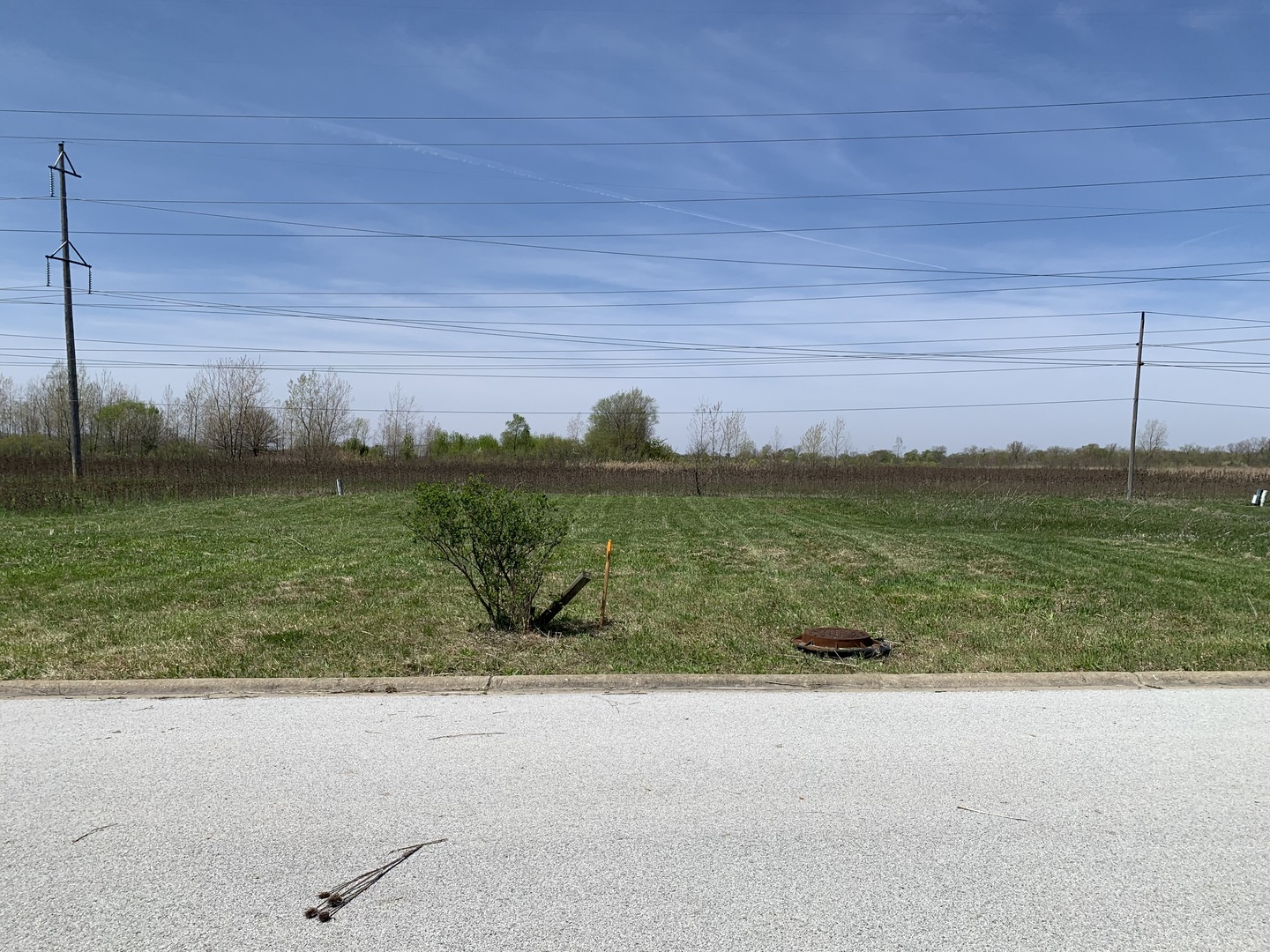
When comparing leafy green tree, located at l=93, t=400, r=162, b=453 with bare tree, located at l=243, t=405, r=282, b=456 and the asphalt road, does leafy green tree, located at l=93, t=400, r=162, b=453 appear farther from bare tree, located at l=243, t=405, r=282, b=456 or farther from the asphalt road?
the asphalt road

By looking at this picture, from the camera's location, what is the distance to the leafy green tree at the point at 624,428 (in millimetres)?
57031

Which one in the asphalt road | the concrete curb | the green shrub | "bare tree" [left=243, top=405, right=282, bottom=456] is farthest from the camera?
"bare tree" [left=243, top=405, right=282, bottom=456]

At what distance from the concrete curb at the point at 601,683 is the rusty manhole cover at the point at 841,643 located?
0.71 metres

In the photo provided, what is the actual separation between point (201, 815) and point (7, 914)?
81 centimetres

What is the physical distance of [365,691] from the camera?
18.3 ft

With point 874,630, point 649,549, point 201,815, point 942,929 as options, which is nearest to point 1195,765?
point 942,929

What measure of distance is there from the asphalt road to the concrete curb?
0.99 feet

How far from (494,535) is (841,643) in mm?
2957

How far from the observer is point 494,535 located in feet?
23.4

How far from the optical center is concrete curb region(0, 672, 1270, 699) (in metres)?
5.55

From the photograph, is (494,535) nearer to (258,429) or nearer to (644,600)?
(644,600)

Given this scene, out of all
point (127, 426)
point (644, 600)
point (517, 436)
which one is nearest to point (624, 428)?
point (517, 436)

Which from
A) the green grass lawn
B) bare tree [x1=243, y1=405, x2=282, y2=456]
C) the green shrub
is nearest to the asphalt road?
the green grass lawn

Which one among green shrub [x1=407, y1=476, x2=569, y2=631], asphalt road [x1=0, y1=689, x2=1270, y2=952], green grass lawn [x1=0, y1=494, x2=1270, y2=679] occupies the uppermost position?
green shrub [x1=407, y1=476, x2=569, y2=631]
